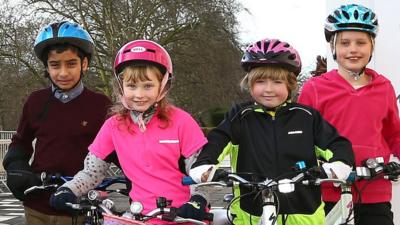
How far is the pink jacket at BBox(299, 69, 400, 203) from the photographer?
Result: 162 inches

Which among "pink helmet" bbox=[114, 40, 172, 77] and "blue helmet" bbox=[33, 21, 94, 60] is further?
"blue helmet" bbox=[33, 21, 94, 60]

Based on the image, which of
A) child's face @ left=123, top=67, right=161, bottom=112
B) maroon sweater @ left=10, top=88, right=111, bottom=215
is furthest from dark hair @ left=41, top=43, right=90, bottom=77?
child's face @ left=123, top=67, right=161, bottom=112

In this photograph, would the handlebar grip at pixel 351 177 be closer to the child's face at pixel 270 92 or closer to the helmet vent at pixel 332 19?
the child's face at pixel 270 92

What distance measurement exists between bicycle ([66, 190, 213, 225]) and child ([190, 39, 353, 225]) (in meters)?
0.41

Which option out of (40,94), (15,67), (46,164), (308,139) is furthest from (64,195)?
(15,67)

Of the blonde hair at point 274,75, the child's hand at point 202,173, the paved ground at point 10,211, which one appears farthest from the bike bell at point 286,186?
the paved ground at point 10,211

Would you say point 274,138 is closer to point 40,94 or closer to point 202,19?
point 40,94

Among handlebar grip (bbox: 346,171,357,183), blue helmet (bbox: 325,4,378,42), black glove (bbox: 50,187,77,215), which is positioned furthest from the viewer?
blue helmet (bbox: 325,4,378,42)

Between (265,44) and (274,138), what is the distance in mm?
624

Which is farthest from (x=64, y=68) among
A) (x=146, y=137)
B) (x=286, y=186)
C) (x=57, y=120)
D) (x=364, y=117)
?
(x=364, y=117)

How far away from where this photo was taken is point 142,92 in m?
3.69

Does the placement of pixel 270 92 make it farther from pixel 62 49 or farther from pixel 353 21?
pixel 62 49

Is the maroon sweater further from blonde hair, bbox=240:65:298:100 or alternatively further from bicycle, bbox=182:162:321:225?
bicycle, bbox=182:162:321:225

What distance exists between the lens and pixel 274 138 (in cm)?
361
